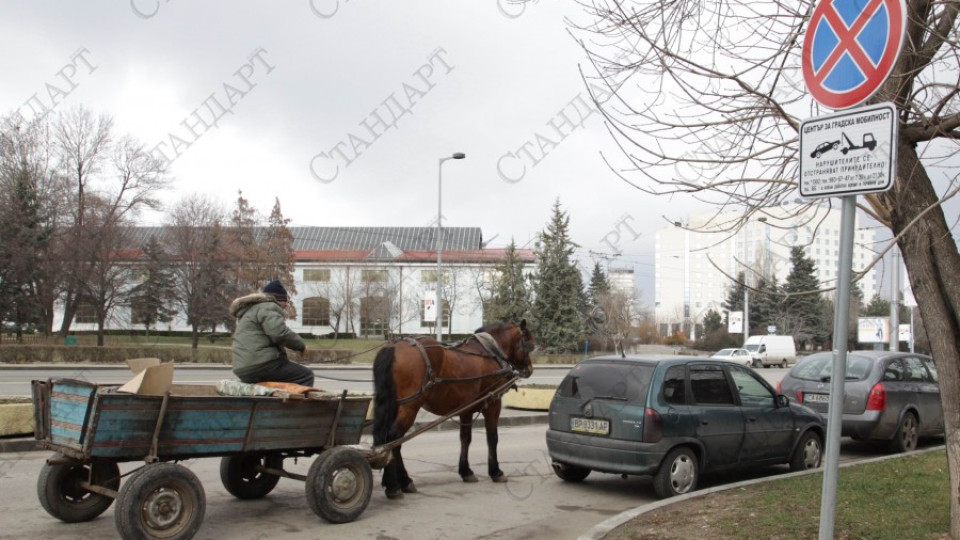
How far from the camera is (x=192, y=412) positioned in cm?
621

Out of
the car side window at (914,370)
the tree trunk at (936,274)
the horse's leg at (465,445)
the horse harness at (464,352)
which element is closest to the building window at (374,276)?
the car side window at (914,370)

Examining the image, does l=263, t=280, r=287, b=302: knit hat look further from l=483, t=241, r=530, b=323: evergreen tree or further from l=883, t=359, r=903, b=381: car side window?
l=483, t=241, r=530, b=323: evergreen tree

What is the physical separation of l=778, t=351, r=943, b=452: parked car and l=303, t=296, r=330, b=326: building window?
208 ft

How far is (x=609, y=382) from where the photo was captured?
29.8 ft

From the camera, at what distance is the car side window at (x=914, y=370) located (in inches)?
507

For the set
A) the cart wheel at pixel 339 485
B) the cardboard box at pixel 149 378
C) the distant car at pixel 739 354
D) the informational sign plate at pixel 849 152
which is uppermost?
the informational sign plate at pixel 849 152

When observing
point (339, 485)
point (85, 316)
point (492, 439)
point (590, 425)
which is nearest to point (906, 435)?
point (590, 425)

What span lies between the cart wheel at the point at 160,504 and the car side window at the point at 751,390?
6.69m

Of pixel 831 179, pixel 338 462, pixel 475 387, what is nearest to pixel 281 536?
pixel 338 462

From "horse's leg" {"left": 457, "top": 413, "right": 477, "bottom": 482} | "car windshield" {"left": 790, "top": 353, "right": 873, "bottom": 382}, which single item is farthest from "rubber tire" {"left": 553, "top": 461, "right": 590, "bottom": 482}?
"car windshield" {"left": 790, "top": 353, "right": 873, "bottom": 382}

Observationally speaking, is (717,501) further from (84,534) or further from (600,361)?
(84,534)

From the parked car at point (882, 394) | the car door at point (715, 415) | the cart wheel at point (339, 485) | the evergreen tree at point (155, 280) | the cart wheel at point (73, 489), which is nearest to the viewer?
the cart wheel at point (73, 489)

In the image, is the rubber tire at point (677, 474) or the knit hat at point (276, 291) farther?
the rubber tire at point (677, 474)

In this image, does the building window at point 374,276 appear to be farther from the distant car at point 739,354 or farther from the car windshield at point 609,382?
the car windshield at point 609,382
